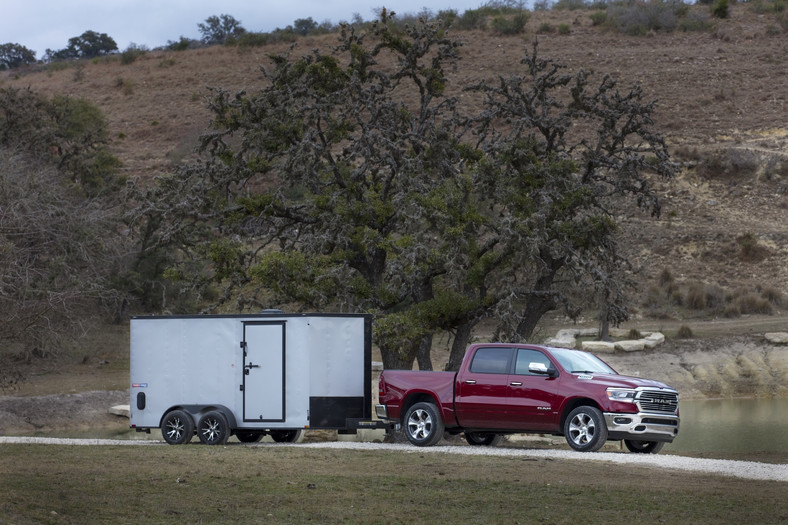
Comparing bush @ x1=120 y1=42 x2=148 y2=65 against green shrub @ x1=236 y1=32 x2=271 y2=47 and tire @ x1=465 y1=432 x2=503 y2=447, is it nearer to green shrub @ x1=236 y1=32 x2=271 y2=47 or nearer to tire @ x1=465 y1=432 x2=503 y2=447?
green shrub @ x1=236 y1=32 x2=271 y2=47

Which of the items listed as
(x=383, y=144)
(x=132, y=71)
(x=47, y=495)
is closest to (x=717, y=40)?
(x=132, y=71)

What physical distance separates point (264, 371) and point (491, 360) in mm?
4033

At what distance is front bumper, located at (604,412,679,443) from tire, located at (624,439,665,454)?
108 cm

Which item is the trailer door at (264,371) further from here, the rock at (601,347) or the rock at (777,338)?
the rock at (777,338)

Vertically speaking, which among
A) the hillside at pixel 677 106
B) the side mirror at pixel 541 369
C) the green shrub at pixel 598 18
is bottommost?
the side mirror at pixel 541 369

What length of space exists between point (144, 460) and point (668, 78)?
207 feet

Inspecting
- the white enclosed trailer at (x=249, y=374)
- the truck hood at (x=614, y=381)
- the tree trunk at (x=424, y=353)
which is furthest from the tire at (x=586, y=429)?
the tree trunk at (x=424, y=353)

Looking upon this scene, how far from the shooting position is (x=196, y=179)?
25594 millimetres

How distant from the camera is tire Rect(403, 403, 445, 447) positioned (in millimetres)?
19172

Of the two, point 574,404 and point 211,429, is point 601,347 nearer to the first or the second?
point 574,404

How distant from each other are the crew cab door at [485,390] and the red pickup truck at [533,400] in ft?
0.06

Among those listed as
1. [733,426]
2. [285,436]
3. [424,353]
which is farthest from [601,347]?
[285,436]

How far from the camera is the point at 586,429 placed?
1777 cm

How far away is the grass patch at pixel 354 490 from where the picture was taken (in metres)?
11.0
